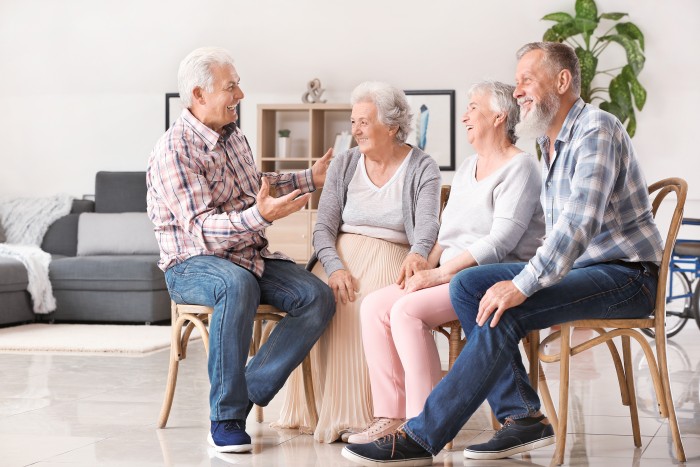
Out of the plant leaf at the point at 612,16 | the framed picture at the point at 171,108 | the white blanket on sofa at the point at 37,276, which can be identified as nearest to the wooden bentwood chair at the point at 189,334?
the white blanket on sofa at the point at 37,276

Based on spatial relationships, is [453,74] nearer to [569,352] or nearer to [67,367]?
[67,367]

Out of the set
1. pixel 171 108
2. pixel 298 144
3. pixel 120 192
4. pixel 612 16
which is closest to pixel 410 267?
pixel 612 16

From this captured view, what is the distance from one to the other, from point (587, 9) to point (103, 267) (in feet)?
11.8

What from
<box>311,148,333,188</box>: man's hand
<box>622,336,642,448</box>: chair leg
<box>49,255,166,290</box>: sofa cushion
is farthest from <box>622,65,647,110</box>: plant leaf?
<box>622,336,642,448</box>: chair leg

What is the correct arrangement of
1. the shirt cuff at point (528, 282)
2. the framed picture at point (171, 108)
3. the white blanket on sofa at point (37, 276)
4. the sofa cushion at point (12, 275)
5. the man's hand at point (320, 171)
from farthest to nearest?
the framed picture at point (171, 108) < the white blanket on sofa at point (37, 276) < the sofa cushion at point (12, 275) < the man's hand at point (320, 171) < the shirt cuff at point (528, 282)

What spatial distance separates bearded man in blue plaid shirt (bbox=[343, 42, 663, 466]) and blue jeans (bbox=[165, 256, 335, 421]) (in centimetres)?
41

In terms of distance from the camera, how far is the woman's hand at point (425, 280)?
2.75 metres

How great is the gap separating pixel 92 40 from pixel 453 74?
9.19 feet

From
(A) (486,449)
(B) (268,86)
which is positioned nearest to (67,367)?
(A) (486,449)

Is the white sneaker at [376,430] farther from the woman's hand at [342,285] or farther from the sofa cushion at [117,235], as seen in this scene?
the sofa cushion at [117,235]

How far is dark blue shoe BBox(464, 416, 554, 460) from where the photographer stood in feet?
8.16

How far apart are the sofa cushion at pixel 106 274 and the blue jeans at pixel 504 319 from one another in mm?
4267

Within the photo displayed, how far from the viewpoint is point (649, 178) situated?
22.4 ft

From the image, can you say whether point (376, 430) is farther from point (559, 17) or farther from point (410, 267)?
point (559, 17)
